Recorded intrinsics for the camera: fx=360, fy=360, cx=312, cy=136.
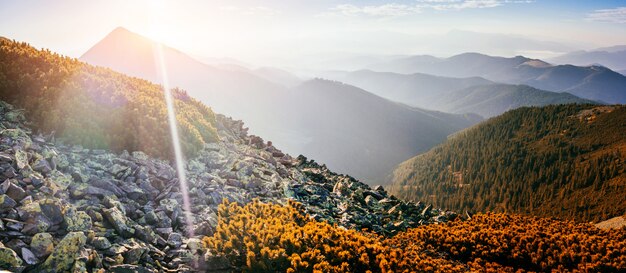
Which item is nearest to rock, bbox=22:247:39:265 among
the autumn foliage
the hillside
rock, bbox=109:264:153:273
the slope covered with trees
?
the hillside

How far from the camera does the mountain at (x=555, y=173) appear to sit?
12296 centimetres

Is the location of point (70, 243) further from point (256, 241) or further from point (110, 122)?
point (110, 122)

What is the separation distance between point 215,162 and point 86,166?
640 centimetres

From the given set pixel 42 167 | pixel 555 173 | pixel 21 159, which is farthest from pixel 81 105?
pixel 555 173

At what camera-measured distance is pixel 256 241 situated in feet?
34.3

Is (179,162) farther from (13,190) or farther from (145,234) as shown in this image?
(13,190)

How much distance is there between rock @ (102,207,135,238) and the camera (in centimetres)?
1050

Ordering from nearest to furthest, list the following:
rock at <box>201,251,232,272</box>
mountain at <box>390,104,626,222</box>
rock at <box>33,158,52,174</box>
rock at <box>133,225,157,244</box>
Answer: rock at <box>201,251,232,272</box>
rock at <box>133,225,157,244</box>
rock at <box>33,158,52,174</box>
mountain at <box>390,104,626,222</box>

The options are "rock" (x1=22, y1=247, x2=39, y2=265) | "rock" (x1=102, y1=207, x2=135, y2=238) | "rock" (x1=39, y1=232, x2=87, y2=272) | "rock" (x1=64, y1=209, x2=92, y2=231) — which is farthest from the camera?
"rock" (x1=102, y1=207, x2=135, y2=238)

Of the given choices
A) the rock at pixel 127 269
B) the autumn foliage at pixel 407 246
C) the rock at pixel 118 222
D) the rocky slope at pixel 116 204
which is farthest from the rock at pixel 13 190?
the autumn foliage at pixel 407 246

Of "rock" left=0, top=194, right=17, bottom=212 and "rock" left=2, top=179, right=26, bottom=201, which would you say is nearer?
"rock" left=0, top=194, right=17, bottom=212

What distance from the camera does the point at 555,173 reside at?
15812 centimetres

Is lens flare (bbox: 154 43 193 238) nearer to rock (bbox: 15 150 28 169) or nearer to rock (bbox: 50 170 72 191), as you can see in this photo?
rock (bbox: 50 170 72 191)

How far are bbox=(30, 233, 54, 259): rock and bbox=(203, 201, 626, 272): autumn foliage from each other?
3.79 metres
